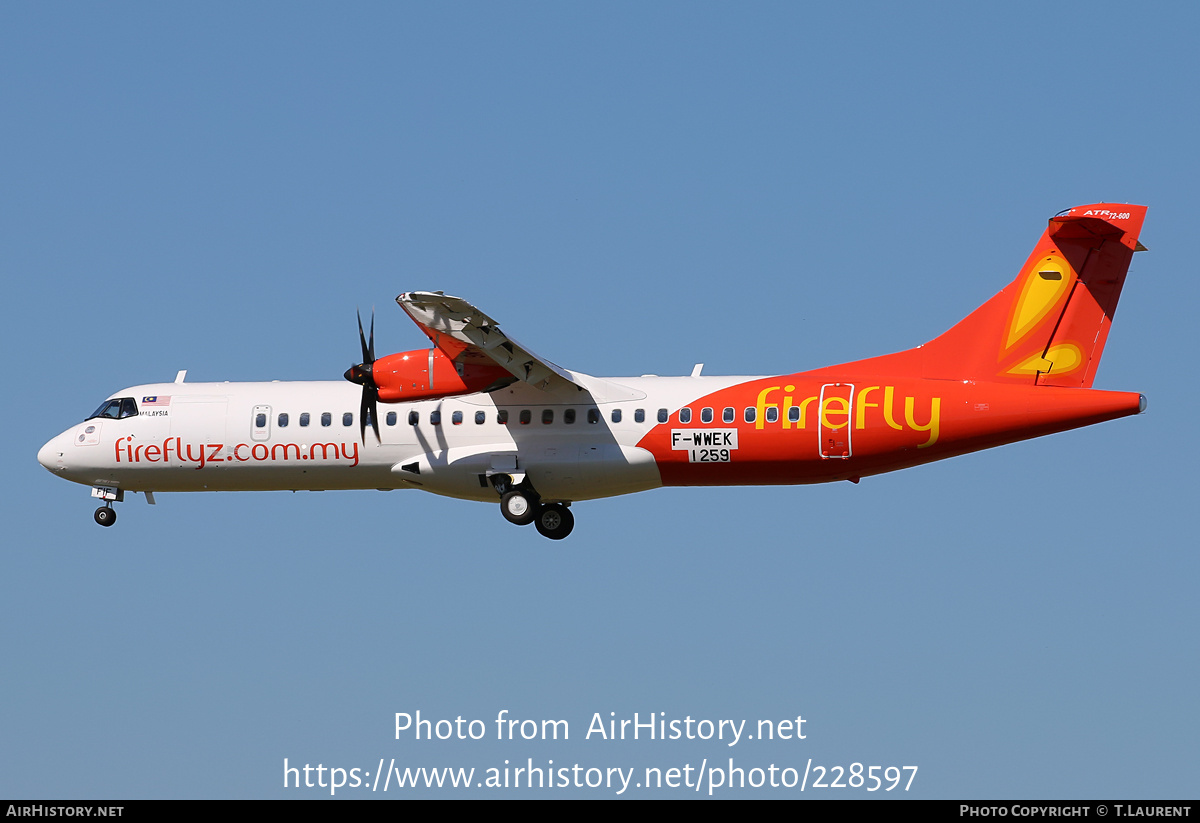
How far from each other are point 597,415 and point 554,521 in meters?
2.65

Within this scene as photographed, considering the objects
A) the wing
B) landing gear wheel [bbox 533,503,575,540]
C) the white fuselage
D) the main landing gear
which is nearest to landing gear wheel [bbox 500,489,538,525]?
the main landing gear

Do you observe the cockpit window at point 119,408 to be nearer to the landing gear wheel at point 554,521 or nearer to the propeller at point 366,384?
the propeller at point 366,384

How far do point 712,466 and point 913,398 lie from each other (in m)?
3.90

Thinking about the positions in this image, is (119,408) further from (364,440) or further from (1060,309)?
(1060,309)

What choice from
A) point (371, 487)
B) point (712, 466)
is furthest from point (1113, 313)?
point (371, 487)

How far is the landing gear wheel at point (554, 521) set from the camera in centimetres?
3212

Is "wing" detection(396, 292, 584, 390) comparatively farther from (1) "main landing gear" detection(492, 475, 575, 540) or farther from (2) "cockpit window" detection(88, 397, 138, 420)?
(2) "cockpit window" detection(88, 397, 138, 420)

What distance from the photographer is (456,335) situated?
97.8 ft

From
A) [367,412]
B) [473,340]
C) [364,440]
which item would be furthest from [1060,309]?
[364,440]

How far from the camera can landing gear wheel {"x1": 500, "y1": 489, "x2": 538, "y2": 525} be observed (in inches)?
1225

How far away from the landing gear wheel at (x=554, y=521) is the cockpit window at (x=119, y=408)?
868 centimetres

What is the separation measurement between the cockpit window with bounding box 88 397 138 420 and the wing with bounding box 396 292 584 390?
23.6ft

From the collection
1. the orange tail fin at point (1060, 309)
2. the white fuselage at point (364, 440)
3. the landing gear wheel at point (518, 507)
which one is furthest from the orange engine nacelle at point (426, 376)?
the orange tail fin at point (1060, 309)
